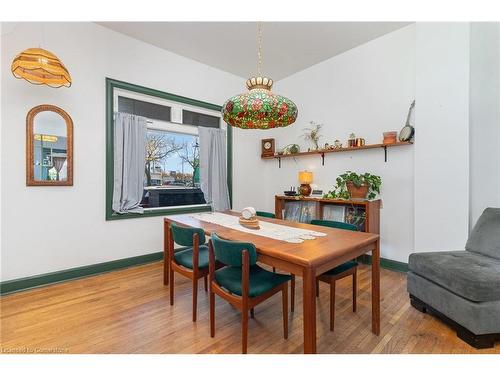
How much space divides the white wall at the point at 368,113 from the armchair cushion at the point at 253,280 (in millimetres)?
2135

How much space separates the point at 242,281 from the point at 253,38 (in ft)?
10.1

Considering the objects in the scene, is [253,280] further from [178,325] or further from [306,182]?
[306,182]

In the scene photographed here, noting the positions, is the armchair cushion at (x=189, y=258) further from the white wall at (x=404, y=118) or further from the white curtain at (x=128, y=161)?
the white wall at (x=404, y=118)

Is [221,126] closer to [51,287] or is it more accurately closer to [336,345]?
[51,287]

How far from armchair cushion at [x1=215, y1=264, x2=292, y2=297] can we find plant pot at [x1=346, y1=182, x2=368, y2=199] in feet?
6.14

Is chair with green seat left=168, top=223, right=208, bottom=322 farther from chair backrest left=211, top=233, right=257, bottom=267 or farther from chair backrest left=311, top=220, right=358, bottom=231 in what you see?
chair backrest left=311, top=220, right=358, bottom=231

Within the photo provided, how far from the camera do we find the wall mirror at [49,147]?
2482mm

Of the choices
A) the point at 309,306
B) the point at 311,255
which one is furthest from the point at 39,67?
the point at 309,306

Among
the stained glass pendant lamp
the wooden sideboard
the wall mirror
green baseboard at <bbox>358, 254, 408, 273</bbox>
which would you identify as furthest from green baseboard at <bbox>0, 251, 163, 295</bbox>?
green baseboard at <bbox>358, 254, 408, 273</bbox>

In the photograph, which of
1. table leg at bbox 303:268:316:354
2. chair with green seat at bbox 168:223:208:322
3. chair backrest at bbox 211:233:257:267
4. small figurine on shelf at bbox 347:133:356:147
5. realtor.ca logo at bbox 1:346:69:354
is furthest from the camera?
small figurine on shelf at bbox 347:133:356:147

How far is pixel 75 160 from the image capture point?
2.78m

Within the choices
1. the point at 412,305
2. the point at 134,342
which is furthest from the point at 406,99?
the point at 134,342

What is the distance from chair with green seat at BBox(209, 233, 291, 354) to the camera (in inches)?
59.3
